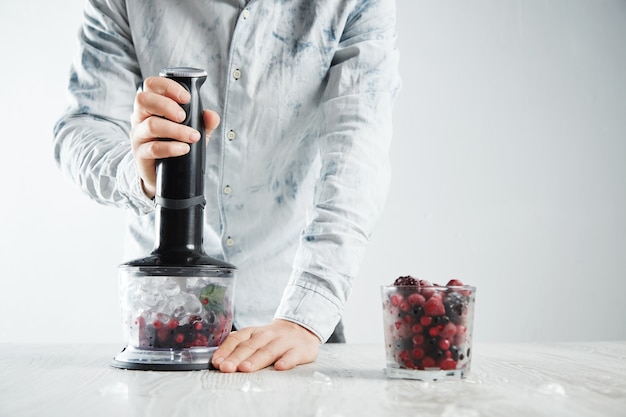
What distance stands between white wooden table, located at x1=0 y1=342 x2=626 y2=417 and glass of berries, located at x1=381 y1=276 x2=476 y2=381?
0.02 m

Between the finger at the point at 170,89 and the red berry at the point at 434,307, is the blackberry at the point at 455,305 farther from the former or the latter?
the finger at the point at 170,89

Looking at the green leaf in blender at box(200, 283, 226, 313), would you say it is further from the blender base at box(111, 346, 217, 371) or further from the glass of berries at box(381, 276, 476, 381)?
the glass of berries at box(381, 276, 476, 381)

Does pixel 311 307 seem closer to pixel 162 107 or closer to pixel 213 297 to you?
pixel 213 297

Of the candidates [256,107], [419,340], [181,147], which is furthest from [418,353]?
[256,107]

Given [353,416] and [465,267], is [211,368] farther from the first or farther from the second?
[465,267]

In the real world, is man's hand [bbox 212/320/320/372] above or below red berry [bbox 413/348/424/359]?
below

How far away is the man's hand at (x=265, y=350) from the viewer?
0.79m

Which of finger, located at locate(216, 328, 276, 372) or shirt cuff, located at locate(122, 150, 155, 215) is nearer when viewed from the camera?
finger, located at locate(216, 328, 276, 372)

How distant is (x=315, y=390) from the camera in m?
0.66

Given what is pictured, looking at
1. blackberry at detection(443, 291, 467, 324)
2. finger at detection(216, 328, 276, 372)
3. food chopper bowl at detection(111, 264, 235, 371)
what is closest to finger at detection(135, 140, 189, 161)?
food chopper bowl at detection(111, 264, 235, 371)

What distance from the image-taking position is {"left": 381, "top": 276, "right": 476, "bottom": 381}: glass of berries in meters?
0.72

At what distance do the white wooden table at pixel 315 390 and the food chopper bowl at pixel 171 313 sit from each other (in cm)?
3

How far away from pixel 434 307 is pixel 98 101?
0.82m

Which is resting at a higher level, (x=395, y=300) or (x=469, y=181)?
(x=469, y=181)
